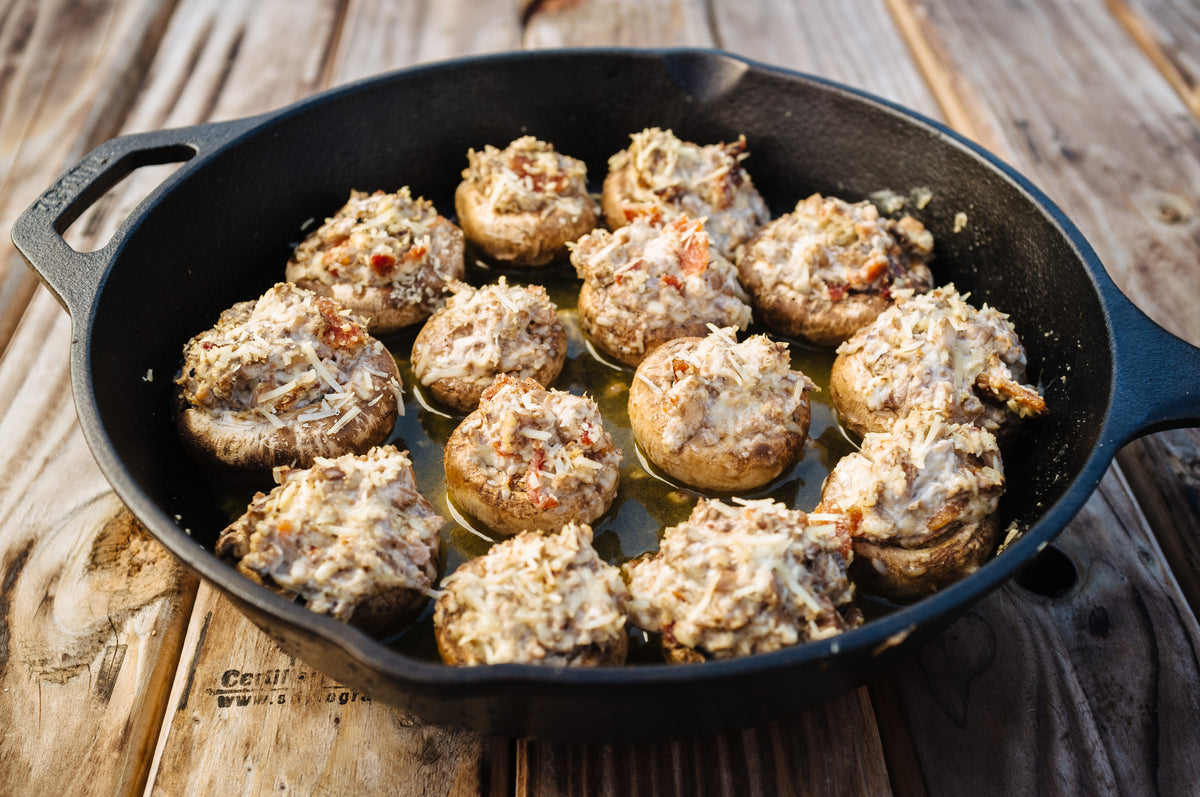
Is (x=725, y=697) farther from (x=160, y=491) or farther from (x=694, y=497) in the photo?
(x=160, y=491)

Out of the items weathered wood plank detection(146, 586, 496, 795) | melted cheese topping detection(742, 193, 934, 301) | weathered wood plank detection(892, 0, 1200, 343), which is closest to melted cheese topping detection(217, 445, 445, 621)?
weathered wood plank detection(146, 586, 496, 795)

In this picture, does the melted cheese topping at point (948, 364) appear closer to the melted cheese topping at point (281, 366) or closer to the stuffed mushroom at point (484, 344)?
the stuffed mushroom at point (484, 344)

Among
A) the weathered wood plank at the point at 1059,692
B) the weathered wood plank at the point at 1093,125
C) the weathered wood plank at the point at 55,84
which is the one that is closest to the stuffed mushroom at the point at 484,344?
the weathered wood plank at the point at 1059,692

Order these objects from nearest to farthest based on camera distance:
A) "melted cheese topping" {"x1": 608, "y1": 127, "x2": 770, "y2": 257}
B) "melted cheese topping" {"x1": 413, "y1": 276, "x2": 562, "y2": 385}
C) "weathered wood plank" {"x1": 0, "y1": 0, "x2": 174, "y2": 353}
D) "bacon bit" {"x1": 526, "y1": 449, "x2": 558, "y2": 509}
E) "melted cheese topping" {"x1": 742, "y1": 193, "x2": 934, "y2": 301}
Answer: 1. "bacon bit" {"x1": 526, "y1": 449, "x2": 558, "y2": 509}
2. "melted cheese topping" {"x1": 413, "y1": 276, "x2": 562, "y2": 385}
3. "melted cheese topping" {"x1": 742, "y1": 193, "x2": 934, "y2": 301}
4. "melted cheese topping" {"x1": 608, "y1": 127, "x2": 770, "y2": 257}
5. "weathered wood plank" {"x1": 0, "y1": 0, "x2": 174, "y2": 353}

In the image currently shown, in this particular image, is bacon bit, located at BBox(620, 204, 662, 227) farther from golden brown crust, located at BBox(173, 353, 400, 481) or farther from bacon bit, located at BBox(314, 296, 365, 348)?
golden brown crust, located at BBox(173, 353, 400, 481)

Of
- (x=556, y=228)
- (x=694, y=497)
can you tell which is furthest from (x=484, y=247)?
(x=694, y=497)
